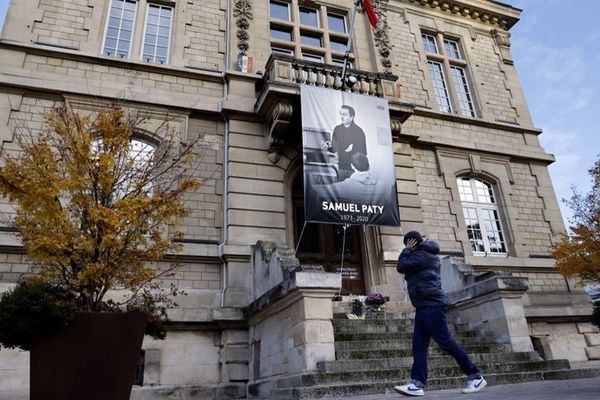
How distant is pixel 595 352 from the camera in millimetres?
10609

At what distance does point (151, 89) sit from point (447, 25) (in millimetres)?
10656

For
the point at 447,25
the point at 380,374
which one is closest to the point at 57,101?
the point at 380,374

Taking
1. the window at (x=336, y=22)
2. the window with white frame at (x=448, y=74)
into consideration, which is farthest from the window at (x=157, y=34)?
the window with white frame at (x=448, y=74)

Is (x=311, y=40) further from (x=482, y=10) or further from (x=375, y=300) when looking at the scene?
(x=375, y=300)

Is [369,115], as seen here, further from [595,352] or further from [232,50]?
[595,352]

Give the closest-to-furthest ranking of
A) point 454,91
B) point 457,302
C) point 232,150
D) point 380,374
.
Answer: point 380,374
point 457,302
point 232,150
point 454,91

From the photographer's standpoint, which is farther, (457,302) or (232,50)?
(232,50)

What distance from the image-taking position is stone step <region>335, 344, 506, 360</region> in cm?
609

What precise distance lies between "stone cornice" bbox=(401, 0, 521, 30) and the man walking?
12.9 meters

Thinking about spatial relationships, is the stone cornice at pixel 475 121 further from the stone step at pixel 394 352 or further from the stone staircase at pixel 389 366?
the stone step at pixel 394 352

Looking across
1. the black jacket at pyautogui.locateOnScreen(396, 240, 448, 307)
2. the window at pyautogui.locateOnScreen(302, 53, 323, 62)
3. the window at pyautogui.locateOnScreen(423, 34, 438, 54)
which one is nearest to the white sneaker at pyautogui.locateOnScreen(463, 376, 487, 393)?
the black jacket at pyautogui.locateOnScreen(396, 240, 448, 307)

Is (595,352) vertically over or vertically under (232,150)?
under

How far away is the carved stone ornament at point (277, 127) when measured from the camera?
32.5ft

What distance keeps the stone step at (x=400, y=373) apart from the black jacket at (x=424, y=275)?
1382mm
